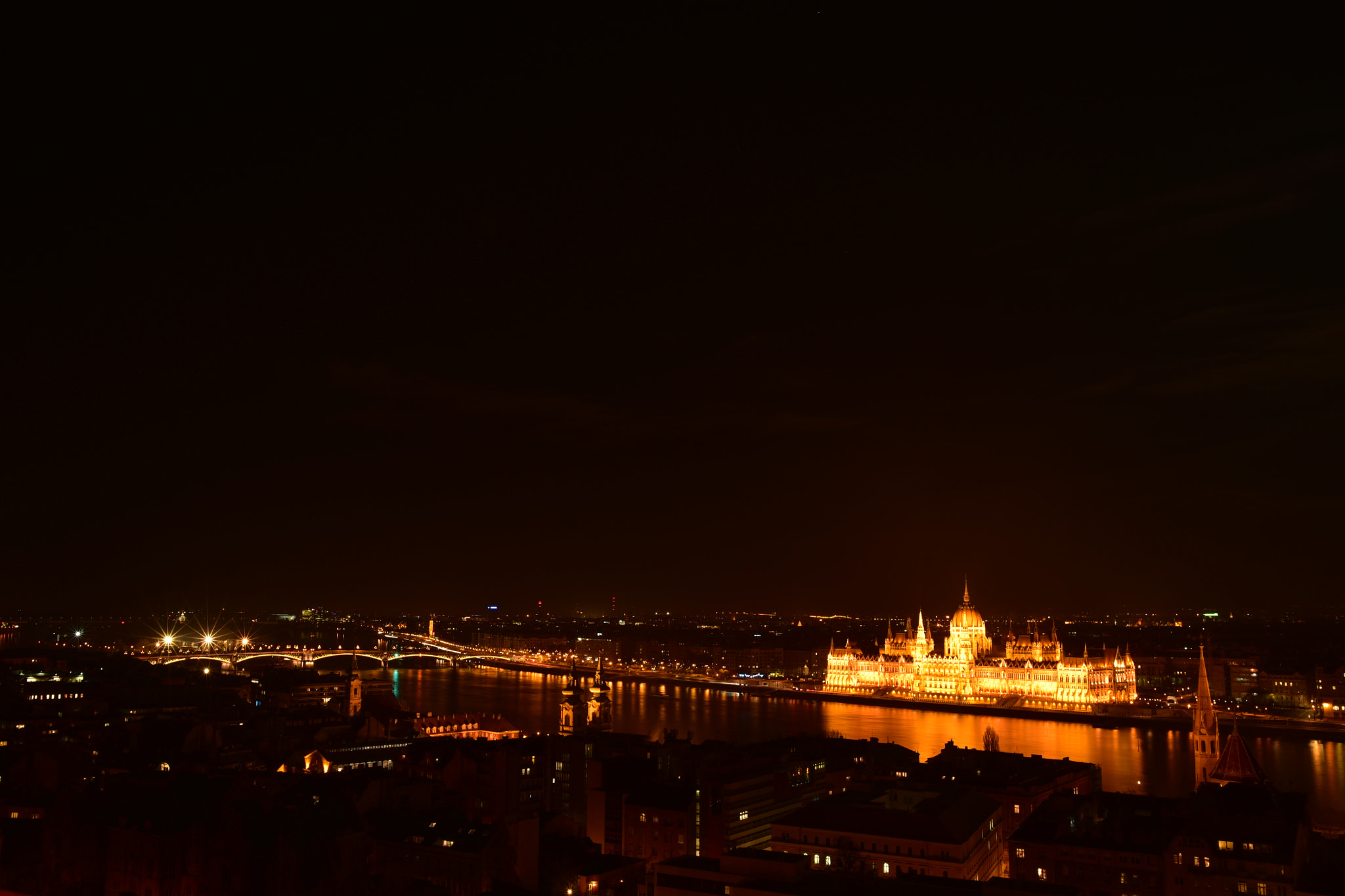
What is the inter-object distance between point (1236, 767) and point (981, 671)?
4330 cm

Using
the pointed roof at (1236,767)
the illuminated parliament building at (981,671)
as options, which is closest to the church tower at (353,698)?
the pointed roof at (1236,767)

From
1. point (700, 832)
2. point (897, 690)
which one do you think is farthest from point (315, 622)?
point (700, 832)

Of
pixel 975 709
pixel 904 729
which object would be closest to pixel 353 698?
pixel 904 729

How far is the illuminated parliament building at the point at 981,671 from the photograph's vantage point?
5725 cm

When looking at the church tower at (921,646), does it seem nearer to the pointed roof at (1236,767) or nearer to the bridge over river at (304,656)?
the bridge over river at (304,656)

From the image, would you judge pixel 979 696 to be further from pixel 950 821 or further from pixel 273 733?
pixel 950 821

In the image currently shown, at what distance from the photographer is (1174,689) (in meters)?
58.7

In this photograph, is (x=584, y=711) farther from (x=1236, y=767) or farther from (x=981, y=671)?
(x=981, y=671)

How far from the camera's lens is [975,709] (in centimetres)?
5378

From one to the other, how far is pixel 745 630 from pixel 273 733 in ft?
357

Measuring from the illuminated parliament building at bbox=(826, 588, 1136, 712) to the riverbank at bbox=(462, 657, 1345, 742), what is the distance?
2744mm

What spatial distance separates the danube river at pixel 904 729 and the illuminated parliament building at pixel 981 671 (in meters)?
7.71

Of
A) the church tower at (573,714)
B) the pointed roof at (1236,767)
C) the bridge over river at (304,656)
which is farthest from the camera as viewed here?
the bridge over river at (304,656)

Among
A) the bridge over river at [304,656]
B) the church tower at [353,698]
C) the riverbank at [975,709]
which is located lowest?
the riverbank at [975,709]
